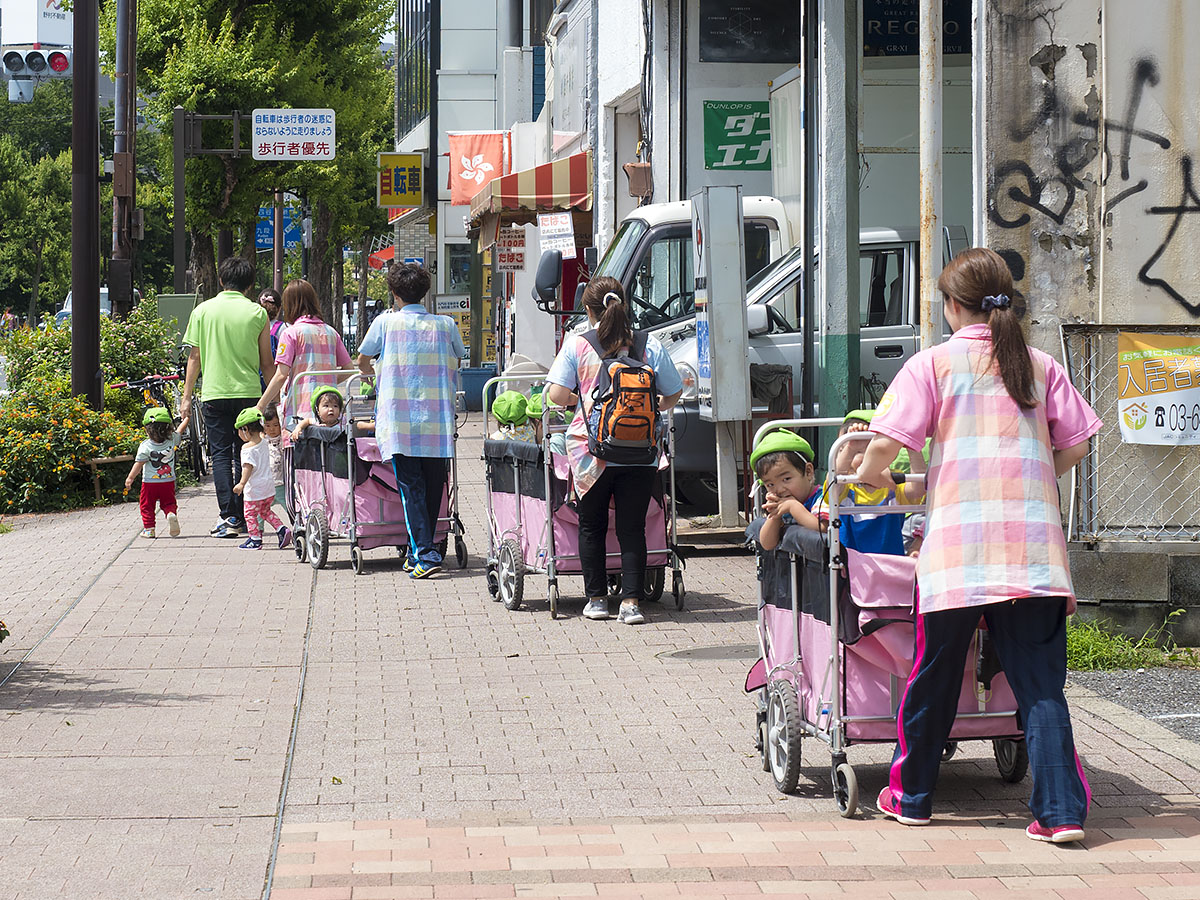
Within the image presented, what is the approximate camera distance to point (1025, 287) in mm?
7699

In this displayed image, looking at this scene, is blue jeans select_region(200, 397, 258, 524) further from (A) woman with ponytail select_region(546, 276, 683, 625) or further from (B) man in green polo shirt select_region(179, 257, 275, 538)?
(A) woman with ponytail select_region(546, 276, 683, 625)

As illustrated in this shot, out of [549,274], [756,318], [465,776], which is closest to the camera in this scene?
[465,776]

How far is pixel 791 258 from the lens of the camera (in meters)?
12.1

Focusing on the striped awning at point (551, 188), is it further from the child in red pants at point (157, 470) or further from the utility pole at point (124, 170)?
the child in red pants at point (157, 470)

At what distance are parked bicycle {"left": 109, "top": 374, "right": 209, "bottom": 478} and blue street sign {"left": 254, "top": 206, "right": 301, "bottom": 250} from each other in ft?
49.1

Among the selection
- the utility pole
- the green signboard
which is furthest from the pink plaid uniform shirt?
the utility pole

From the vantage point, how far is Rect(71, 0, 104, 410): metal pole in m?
15.4

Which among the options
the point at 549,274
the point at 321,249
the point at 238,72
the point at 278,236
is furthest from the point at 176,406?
the point at 321,249

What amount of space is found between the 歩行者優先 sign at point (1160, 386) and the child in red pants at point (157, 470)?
7141 mm

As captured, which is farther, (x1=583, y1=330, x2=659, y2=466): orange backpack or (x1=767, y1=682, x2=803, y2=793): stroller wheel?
(x1=583, y1=330, x2=659, y2=466): orange backpack

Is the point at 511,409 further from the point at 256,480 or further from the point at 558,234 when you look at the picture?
the point at 558,234

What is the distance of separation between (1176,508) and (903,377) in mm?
3539

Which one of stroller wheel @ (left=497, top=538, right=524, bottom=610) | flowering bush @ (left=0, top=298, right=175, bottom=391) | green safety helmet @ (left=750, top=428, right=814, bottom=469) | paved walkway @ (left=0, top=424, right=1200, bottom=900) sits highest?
flowering bush @ (left=0, top=298, right=175, bottom=391)

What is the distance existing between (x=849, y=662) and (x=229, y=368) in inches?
316
